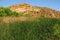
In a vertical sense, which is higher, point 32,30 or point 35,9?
point 32,30

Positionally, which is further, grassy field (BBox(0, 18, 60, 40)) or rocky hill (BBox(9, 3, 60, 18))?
rocky hill (BBox(9, 3, 60, 18))

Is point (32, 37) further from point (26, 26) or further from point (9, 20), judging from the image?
point (9, 20)

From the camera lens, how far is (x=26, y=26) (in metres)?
11.4

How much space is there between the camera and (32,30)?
11484 mm

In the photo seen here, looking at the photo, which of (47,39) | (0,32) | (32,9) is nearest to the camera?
(0,32)

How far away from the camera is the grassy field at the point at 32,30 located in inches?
433

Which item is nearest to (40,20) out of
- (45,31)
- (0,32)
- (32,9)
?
(45,31)

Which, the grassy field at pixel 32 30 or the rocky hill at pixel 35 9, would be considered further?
the rocky hill at pixel 35 9

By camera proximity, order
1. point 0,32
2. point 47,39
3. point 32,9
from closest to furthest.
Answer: point 0,32 → point 47,39 → point 32,9

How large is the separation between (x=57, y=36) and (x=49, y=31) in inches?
19.8

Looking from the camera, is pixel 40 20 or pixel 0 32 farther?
pixel 40 20

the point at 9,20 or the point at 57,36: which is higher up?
the point at 9,20

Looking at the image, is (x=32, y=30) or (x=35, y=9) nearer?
(x=32, y=30)

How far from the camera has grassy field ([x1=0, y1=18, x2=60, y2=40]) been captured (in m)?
11.0
